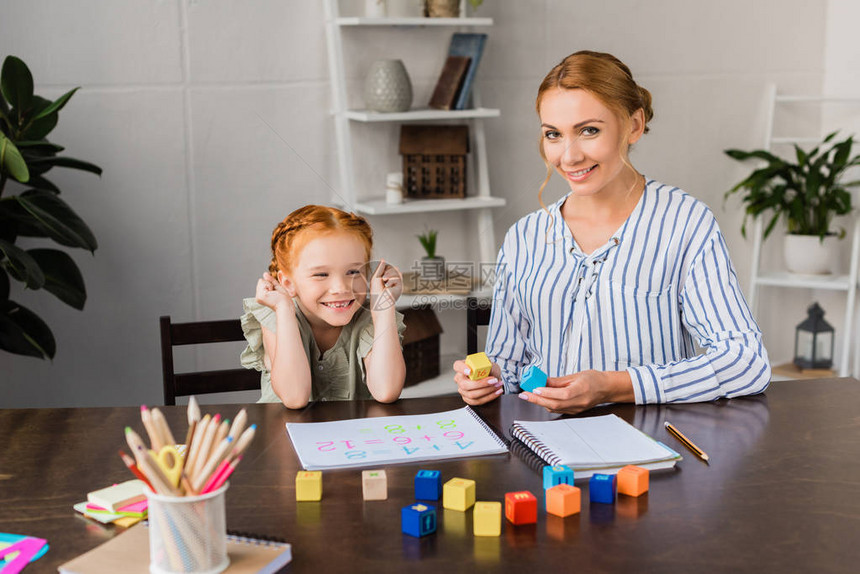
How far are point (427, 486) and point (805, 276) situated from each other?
3.12 m

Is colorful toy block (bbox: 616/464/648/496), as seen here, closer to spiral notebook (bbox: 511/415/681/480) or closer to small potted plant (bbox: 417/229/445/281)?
spiral notebook (bbox: 511/415/681/480)

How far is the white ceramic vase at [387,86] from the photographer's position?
296 centimetres

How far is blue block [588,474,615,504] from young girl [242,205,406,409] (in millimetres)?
528

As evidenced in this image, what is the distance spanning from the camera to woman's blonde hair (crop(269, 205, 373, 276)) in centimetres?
163

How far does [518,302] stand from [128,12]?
68.5 inches

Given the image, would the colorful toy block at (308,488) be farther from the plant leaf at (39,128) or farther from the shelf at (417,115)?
the shelf at (417,115)

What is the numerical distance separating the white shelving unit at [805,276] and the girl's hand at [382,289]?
8.51 ft

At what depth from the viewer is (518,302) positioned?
75.6 inches

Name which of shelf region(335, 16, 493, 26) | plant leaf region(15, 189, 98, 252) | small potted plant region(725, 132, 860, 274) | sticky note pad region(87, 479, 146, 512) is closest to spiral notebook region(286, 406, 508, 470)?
sticky note pad region(87, 479, 146, 512)

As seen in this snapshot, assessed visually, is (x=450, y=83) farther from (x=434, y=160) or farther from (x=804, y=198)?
(x=804, y=198)

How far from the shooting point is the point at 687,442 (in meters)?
1.34

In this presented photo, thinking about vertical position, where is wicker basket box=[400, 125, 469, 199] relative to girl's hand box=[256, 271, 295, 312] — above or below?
above

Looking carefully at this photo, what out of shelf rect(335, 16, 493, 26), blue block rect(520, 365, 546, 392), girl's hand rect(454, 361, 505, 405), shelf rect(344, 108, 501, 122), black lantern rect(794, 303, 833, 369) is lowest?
black lantern rect(794, 303, 833, 369)

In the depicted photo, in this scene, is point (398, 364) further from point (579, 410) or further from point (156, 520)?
point (156, 520)
